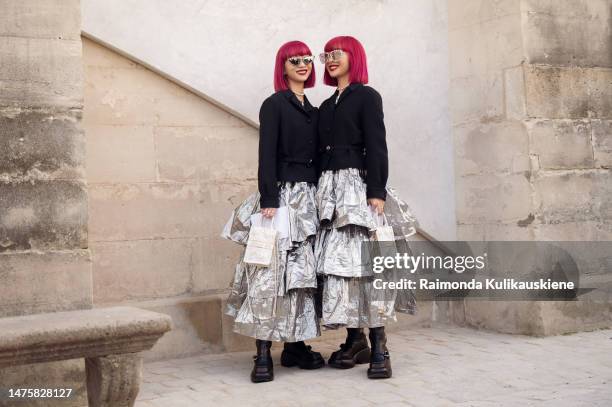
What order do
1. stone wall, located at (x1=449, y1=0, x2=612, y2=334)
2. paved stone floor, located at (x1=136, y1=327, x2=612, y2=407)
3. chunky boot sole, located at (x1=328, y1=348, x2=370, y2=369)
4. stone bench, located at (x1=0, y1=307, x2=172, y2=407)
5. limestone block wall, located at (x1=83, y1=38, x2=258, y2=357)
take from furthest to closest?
stone wall, located at (x1=449, y1=0, x2=612, y2=334) < limestone block wall, located at (x1=83, y1=38, x2=258, y2=357) < chunky boot sole, located at (x1=328, y1=348, x2=370, y2=369) < paved stone floor, located at (x1=136, y1=327, x2=612, y2=407) < stone bench, located at (x1=0, y1=307, x2=172, y2=407)

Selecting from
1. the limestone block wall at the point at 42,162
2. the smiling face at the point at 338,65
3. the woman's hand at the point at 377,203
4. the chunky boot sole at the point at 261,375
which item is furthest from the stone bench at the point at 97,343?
the smiling face at the point at 338,65

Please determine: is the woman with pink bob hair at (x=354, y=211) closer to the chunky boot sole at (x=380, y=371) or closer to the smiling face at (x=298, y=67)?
the chunky boot sole at (x=380, y=371)

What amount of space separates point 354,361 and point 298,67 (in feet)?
5.61

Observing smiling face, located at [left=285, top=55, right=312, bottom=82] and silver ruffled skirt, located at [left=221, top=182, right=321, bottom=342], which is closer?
silver ruffled skirt, located at [left=221, top=182, right=321, bottom=342]

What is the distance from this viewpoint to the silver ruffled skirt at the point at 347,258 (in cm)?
466

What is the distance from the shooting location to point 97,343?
3.30 m

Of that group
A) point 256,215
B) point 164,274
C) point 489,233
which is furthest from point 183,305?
point 489,233

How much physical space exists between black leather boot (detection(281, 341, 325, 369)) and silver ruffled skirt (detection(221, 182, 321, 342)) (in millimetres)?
214

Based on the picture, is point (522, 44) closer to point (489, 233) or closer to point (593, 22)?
point (593, 22)

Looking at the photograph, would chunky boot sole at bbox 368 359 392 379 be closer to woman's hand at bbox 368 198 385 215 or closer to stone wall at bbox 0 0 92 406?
woman's hand at bbox 368 198 385 215

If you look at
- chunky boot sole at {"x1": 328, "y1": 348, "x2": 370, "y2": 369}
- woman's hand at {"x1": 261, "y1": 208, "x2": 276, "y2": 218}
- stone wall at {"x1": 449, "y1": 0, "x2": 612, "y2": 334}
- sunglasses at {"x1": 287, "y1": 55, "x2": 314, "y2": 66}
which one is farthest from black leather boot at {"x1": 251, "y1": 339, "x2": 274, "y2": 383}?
stone wall at {"x1": 449, "y1": 0, "x2": 612, "y2": 334}

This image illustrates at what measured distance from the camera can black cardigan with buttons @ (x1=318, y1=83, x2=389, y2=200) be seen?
473cm

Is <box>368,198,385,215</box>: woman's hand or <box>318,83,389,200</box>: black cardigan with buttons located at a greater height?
<box>318,83,389,200</box>: black cardigan with buttons

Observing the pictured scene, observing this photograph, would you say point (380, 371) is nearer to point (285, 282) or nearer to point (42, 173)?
point (285, 282)
